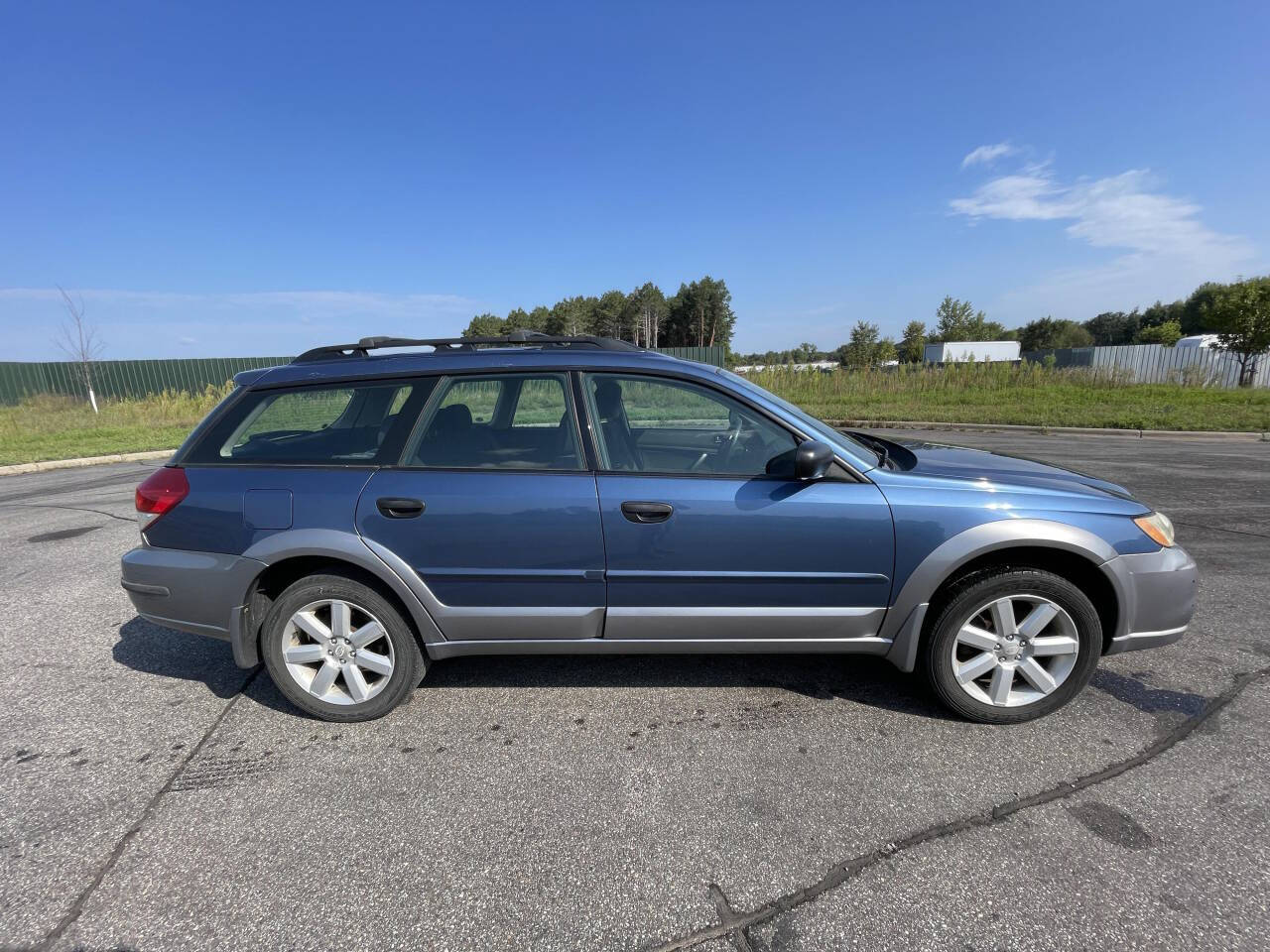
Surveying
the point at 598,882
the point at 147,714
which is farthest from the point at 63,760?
the point at 598,882

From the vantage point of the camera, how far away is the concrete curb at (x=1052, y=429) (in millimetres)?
11609

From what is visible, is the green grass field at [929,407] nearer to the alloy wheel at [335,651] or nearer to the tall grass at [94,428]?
the tall grass at [94,428]

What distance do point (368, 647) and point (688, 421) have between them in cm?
196

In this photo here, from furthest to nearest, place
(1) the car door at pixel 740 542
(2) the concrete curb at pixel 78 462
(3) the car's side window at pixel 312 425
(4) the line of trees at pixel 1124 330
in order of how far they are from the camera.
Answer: (4) the line of trees at pixel 1124 330 < (2) the concrete curb at pixel 78 462 < (3) the car's side window at pixel 312 425 < (1) the car door at pixel 740 542

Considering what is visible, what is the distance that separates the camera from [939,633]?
2689mm

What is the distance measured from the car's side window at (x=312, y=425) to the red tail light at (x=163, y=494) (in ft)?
0.45

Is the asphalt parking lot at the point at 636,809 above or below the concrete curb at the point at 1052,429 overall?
below

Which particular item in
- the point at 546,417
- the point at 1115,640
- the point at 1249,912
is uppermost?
the point at 546,417

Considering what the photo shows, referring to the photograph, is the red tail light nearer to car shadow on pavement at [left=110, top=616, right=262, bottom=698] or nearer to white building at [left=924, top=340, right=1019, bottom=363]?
car shadow on pavement at [left=110, top=616, right=262, bottom=698]

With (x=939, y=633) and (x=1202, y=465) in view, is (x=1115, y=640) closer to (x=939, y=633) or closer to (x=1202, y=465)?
(x=939, y=633)

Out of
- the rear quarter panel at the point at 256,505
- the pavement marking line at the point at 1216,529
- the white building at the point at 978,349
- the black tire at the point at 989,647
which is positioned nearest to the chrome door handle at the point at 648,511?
the rear quarter panel at the point at 256,505

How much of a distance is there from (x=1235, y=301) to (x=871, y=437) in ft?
117

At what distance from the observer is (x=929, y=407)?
18.1 meters

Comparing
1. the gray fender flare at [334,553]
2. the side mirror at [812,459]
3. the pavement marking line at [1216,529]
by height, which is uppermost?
the side mirror at [812,459]
